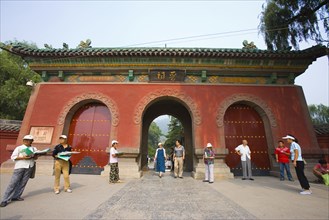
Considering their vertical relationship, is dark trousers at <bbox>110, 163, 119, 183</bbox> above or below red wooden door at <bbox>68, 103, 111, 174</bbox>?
below

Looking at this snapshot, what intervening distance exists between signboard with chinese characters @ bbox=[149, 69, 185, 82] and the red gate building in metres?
0.05

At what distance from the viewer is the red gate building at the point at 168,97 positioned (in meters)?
7.95

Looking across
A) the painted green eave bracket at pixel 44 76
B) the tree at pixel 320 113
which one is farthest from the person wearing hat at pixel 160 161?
the tree at pixel 320 113

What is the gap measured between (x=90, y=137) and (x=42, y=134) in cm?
198

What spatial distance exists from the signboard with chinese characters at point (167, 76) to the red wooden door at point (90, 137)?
9.06 feet

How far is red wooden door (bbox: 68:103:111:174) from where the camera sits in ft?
26.7

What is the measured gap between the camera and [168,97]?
8.48 m

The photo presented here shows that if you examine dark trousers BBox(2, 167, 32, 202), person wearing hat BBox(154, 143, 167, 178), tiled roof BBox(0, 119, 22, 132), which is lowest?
dark trousers BBox(2, 167, 32, 202)

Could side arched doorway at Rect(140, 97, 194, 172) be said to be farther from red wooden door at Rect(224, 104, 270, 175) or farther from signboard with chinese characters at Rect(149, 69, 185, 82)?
red wooden door at Rect(224, 104, 270, 175)

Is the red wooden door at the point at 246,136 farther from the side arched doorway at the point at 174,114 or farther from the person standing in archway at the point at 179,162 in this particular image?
the side arched doorway at the point at 174,114

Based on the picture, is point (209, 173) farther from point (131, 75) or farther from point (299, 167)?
point (131, 75)

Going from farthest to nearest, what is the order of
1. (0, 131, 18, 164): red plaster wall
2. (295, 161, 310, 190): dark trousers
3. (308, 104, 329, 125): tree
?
(308, 104, 329, 125): tree
(0, 131, 18, 164): red plaster wall
(295, 161, 310, 190): dark trousers

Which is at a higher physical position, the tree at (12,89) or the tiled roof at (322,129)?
the tree at (12,89)

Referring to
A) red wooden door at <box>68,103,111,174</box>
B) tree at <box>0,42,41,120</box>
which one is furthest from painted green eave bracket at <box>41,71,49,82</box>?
tree at <box>0,42,41,120</box>
